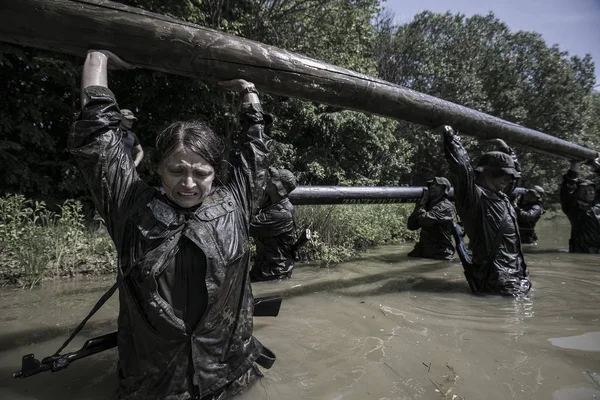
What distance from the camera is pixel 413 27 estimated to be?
70.0ft

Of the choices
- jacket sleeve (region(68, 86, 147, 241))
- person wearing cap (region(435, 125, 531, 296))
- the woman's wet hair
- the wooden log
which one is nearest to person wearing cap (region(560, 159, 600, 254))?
person wearing cap (region(435, 125, 531, 296))

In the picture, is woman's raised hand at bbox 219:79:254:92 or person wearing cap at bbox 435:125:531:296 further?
person wearing cap at bbox 435:125:531:296

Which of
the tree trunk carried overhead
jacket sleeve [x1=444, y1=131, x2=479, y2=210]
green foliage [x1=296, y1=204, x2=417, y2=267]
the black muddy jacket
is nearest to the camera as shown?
the black muddy jacket

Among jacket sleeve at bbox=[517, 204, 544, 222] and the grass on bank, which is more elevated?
jacket sleeve at bbox=[517, 204, 544, 222]

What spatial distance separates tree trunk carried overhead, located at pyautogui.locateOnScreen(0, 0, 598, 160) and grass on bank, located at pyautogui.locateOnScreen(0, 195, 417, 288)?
2871 millimetres

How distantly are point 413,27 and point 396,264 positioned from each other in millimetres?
20005

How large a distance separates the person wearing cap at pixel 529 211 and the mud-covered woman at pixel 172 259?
27.8 ft

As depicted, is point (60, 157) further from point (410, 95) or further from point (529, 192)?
point (529, 192)

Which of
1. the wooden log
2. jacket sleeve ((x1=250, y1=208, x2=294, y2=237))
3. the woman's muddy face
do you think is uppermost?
the woman's muddy face

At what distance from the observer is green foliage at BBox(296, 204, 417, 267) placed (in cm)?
582

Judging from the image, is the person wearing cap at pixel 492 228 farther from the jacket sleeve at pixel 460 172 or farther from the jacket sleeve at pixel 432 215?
the jacket sleeve at pixel 432 215

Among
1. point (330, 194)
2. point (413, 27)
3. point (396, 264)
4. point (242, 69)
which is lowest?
point (396, 264)

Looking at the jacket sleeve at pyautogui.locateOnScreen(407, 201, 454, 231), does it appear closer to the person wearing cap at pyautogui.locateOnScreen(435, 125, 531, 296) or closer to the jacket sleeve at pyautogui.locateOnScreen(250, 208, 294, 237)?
the person wearing cap at pyautogui.locateOnScreen(435, 125, 531, 296)

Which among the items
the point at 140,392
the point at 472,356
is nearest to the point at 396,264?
the point at 472,356
